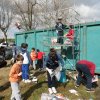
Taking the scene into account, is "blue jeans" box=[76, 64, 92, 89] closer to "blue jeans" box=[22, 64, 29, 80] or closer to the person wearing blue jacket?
the person wearing blue jacket

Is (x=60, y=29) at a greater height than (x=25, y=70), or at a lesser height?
greater

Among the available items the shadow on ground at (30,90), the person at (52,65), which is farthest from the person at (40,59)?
the person at (52,65)

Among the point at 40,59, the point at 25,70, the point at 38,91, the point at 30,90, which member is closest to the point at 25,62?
the point at 25,70

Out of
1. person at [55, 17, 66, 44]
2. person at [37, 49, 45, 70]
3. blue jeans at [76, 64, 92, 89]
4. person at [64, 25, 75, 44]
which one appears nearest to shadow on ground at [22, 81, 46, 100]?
blue jeans at [76, 64, 92, 89]

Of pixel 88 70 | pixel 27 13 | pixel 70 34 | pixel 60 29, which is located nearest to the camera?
pixel 88 70

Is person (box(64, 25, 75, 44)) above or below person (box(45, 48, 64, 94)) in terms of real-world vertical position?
above

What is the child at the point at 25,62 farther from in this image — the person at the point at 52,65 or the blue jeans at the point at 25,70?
the person at the point at 52,65

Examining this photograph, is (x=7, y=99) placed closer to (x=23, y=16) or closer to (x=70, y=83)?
(x=70, y=83)

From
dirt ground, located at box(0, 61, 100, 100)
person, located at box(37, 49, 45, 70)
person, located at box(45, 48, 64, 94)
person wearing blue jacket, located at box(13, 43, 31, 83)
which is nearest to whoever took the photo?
dirt ground, located at box(0, 61, 100, 100)

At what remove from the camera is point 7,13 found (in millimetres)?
49500

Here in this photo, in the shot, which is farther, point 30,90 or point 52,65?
point 30,90

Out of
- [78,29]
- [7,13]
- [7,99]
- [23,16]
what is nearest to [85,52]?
[78,29]

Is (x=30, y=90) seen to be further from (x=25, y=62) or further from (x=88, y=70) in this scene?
(x=88, y=70)

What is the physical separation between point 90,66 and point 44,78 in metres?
2.94
